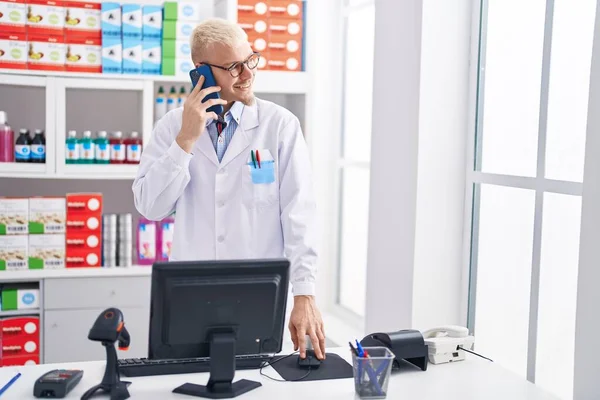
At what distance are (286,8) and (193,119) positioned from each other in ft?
5.63

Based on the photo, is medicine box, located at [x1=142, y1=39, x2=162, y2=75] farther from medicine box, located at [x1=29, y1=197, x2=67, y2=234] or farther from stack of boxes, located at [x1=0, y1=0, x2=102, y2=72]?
medicine box, located at [x1=29, y1=197, x2=67, y2=234]

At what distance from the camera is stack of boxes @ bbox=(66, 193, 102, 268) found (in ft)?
12.1

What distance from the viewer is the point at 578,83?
92.0 inches

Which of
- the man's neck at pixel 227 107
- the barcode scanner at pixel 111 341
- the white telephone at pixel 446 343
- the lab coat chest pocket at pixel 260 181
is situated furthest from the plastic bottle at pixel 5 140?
the white telephone at pixel 446 343

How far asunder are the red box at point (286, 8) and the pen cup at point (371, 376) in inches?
95.5

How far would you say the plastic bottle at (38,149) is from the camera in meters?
3.66

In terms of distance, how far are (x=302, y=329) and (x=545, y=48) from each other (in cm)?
124

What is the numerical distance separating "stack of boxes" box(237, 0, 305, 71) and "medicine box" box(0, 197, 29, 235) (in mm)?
1385

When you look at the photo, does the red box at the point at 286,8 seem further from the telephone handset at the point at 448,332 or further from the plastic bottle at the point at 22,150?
the telephone handset at the point at 448,332

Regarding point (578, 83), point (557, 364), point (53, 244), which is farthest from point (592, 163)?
point (53, 244)

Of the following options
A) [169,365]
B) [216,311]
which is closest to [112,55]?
[169,365]

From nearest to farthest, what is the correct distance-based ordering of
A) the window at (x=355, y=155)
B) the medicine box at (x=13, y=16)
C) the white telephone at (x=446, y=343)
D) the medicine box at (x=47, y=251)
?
1. the white telephone at (x=446, y=343)
2. the medicine box at (x=13, y=16)
3. the medicine box at (x=47, y=251)
4. the window at (x=355, y=155)

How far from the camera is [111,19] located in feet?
12.0

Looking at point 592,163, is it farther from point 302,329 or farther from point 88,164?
point 88,164
